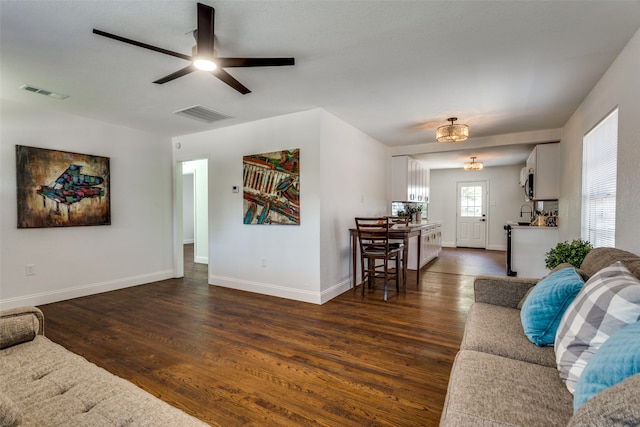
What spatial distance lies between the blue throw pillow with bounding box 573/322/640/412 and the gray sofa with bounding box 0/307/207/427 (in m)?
1.12

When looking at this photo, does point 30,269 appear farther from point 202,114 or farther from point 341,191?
point 341,191

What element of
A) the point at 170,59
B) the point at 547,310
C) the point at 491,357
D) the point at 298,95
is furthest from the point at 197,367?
the point at 298,95

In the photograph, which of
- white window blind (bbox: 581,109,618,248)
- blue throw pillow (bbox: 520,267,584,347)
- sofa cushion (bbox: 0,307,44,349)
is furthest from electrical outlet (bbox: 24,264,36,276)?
white window blind (bbox: 581,109,618,248)

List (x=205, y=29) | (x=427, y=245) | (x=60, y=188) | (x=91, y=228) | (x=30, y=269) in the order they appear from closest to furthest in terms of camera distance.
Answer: (x=205, y=29) < (x=30, y=269) < (x=60, y=188) < (x=91, y=228) < (x=427, y=245)

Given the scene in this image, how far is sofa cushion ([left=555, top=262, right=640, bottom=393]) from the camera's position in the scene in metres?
1.04

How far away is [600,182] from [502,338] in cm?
244

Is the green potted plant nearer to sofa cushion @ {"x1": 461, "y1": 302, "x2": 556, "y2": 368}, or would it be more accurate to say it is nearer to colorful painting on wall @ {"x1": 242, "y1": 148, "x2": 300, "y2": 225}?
sofa cushion @ {"x1": 461, "y1": 302, "x2": 556, "y2": 368}

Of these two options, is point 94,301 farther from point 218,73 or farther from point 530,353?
point 530,353

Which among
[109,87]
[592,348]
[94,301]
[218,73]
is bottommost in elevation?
[94,301]

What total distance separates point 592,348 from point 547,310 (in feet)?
1.27

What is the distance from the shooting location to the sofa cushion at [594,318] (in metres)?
1.04

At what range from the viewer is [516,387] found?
1.10 metres

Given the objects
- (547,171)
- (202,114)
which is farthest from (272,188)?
(547,171)

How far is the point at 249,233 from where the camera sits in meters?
4.20
